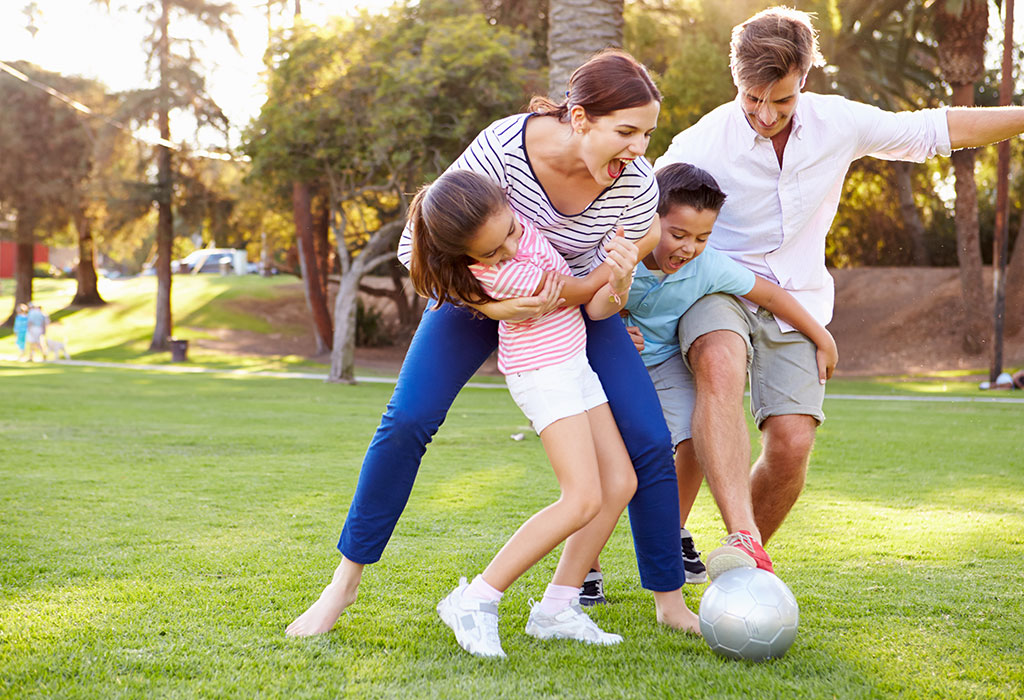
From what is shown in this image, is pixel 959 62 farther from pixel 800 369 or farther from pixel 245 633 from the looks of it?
pixel 245 633

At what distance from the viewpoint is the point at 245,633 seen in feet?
10.7

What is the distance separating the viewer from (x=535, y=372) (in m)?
3.32

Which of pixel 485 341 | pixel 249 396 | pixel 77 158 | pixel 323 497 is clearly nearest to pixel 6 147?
pixel 77 158

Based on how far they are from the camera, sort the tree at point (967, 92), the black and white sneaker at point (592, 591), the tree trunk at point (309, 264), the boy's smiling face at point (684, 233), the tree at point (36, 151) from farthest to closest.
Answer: the tree at point (36, 151) → the tree trunk at point (309, 264) → the tree at point (967, 92) → the black and white sneaker at point (592, 591) → the boy's smiling face at point (684, 233)

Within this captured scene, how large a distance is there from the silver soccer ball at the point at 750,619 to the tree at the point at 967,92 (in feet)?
74.3

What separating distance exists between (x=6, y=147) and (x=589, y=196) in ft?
Answer: 116

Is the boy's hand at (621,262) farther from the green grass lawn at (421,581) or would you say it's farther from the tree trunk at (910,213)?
the tree trunk at (910,213)

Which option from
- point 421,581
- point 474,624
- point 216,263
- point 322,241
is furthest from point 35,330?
point 216,263

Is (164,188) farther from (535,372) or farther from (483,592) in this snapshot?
(483,592)

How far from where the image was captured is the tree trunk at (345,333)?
69.1 ft

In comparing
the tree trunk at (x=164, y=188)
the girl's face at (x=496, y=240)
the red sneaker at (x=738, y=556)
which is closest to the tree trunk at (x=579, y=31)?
the girl's face at (x=496, y=240)

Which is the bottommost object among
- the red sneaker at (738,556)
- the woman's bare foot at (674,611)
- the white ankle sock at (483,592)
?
the woman's bare foot at (674,611)

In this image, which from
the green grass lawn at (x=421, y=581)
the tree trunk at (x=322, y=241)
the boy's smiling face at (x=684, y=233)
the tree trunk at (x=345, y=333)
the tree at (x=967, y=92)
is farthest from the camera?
the tree trunk at (x=322, y=241)

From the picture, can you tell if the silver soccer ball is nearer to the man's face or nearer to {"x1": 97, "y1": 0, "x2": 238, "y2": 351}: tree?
the man's face
